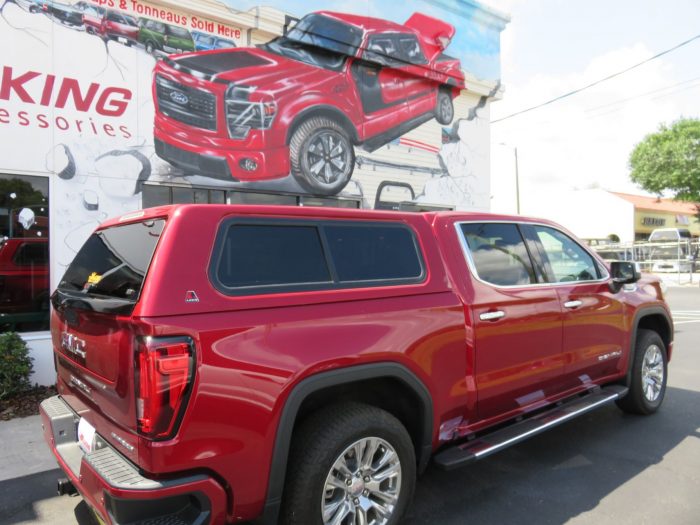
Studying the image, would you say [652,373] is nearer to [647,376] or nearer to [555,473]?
[647,376]

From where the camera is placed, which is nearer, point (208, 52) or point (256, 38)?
point (208, 52)

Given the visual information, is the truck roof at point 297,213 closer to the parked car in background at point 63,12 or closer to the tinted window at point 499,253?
the tinted window at point 499,253

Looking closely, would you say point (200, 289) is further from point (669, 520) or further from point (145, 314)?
point (669, 520)

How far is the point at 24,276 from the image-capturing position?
6.13m

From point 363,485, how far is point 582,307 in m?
2.38

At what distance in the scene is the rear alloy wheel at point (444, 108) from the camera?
10523 millimetres

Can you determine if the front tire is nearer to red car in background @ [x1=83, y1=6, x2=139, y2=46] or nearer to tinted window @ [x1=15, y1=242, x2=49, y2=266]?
tinted window @ [x1=15, y1=242, x2=49, y2=266]

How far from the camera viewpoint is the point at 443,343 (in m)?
3.02

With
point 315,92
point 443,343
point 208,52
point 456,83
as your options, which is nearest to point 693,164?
point 456,83

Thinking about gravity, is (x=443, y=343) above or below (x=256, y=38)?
below

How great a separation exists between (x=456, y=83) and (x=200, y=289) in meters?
9.69

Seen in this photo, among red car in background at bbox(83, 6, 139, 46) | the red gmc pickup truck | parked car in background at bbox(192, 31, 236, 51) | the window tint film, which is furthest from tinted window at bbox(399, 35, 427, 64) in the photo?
the red gmc pickup truck

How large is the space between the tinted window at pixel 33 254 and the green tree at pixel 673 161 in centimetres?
3390

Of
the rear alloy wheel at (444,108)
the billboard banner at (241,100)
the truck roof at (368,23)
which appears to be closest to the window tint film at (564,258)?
the billboard banner at (241,100)
